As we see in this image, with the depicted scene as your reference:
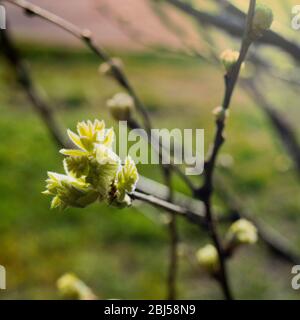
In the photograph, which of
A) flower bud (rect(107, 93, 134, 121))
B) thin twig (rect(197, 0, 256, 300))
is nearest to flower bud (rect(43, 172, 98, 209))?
thin twig (rect(197, 0, 256, 300))

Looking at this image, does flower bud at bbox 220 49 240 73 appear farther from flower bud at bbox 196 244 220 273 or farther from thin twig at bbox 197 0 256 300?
flower bud at bbox 196 244 220 273

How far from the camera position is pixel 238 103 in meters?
5.50

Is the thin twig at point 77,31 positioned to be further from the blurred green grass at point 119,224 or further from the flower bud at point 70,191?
the blurred green grass at point 119,224

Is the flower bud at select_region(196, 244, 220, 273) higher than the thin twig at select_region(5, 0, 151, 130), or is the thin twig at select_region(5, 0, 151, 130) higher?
the thin twig at select_region(5, 0, 151, 130)

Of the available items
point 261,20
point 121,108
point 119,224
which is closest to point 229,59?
point 261,20

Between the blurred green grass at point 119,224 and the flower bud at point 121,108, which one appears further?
the blurred green grass at point 119,224

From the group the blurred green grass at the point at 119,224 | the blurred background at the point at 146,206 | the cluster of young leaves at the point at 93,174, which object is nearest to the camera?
the cluster of young leaves at the point at 93,174

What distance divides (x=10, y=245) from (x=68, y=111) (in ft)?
7.61

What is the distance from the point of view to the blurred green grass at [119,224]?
2732 millimetres

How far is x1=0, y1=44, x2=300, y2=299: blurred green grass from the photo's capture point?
273 centimetres

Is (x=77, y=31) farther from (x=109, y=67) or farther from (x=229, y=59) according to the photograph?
(x=229, y=59)

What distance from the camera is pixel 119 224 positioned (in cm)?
329

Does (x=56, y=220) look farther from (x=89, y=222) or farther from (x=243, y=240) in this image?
(x=243, y=240)

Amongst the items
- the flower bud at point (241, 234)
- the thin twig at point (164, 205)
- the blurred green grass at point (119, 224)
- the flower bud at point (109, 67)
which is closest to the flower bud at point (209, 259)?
the flower bud at point (241, 234)
